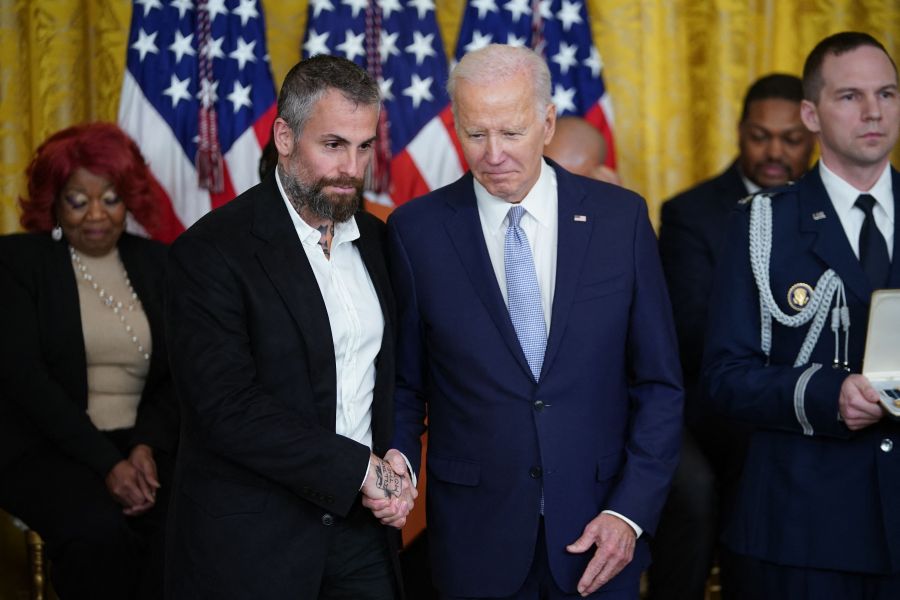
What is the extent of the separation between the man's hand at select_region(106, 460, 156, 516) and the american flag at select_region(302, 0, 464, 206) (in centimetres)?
200

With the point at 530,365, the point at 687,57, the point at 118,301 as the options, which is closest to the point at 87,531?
the point at 118,301

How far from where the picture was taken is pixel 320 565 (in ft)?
9.30

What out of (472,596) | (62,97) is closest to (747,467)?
(472,596)

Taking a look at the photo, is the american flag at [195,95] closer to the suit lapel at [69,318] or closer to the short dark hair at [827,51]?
the suit lapel at [69,318]

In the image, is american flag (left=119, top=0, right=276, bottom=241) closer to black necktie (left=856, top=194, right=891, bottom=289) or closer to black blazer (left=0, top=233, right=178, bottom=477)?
black blazer (left=0, top=233, right=178, bottom=477)

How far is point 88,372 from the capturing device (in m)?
4.43

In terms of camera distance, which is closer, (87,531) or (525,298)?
(525,298)

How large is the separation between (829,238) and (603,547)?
3.39 ft

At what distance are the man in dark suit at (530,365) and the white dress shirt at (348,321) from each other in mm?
144

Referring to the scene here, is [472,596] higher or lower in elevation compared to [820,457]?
lower

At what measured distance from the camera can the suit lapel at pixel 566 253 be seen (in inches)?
114

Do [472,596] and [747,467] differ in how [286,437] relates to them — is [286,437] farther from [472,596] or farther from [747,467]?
[747,467]

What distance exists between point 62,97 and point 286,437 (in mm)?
3472

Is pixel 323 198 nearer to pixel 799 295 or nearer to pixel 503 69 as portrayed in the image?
pixel 503 69
